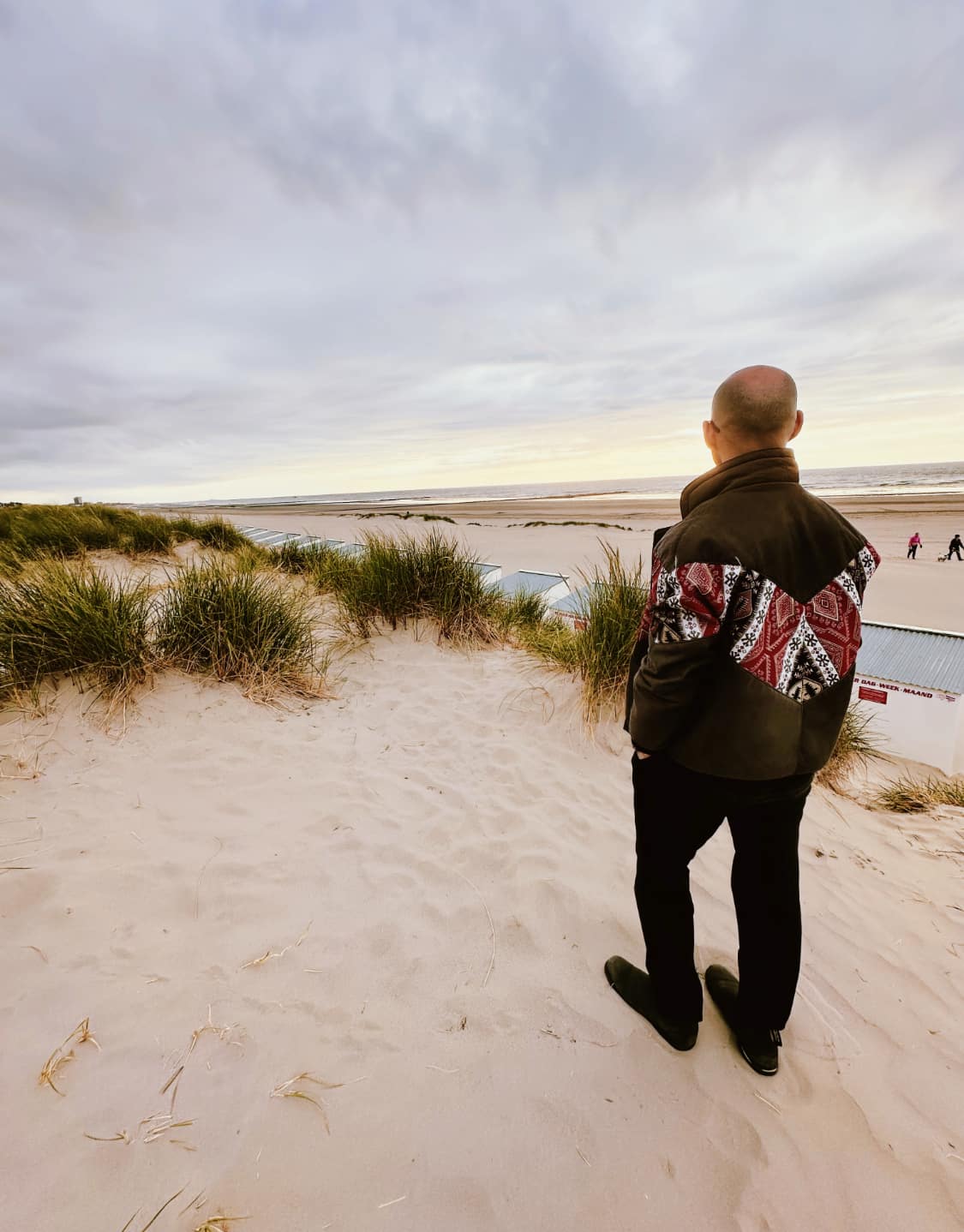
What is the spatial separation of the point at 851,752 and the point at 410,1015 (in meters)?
4.80

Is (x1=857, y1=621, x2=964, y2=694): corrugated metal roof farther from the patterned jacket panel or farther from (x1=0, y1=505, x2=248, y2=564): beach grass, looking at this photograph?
(x1=0, y1=505, x2=248, y2=564): beach grass

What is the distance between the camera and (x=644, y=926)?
5.47 feet

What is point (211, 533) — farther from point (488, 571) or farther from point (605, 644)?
point (605, 644)

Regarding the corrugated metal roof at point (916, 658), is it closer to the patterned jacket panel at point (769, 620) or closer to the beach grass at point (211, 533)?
the patterned jacket panel at point (769, 620)

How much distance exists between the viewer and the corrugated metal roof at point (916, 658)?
6004 millimetres

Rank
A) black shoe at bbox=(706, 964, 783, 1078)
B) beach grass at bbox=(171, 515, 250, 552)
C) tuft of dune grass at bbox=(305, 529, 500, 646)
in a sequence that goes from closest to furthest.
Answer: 1. black shoe at bbox=(706, 964, 783, 1078)
2. tuft of dune grass at bbox=(305, 529, 500, 646)
3. beach grass at bbox=(171, 515, 250, 552)

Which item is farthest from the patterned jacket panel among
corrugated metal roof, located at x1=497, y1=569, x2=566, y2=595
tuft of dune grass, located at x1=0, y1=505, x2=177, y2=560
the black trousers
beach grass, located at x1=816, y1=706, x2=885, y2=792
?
tuft of dune grass, located at x1=0, y1=505, x2=177, y2=560

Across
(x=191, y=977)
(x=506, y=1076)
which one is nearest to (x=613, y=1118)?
(x=506, y=1076)

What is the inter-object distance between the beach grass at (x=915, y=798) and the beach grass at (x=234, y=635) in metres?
4.52

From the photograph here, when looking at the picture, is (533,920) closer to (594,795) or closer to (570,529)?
(594,795)

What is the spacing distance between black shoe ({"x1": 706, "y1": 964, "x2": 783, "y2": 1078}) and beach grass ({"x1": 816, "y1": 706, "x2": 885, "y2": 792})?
2051mm

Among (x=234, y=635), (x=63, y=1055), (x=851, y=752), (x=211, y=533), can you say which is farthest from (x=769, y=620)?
(x=211, y=533)

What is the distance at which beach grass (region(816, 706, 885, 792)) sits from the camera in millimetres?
4047

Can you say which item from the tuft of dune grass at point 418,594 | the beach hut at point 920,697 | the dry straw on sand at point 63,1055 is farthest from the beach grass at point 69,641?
the beach hut at point 920,697
